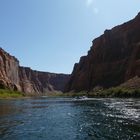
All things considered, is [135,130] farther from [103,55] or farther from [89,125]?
[103,55]

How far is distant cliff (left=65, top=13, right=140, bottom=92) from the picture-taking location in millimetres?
161375

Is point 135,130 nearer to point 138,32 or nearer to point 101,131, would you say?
point 101,131

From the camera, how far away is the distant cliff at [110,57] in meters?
161

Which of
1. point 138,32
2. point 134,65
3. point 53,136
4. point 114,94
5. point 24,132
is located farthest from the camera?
point 138,32

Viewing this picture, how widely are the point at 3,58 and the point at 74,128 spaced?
566 feet

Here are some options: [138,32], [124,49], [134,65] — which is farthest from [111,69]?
[134,65]

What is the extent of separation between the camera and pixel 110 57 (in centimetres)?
18000

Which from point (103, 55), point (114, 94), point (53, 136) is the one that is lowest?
point (53, 136)

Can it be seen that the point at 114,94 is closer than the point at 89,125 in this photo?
No

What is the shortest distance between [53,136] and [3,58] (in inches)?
6916

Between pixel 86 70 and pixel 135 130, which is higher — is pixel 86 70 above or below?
above

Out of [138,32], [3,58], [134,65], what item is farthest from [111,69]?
[3,58]

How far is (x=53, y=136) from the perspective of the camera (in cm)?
2361

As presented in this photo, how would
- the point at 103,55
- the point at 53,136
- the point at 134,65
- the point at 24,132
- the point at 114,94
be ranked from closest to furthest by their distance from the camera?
the point at 53,136, the point at 24,132, the point at 114,94, the point at 134,65, the point at 103,55
